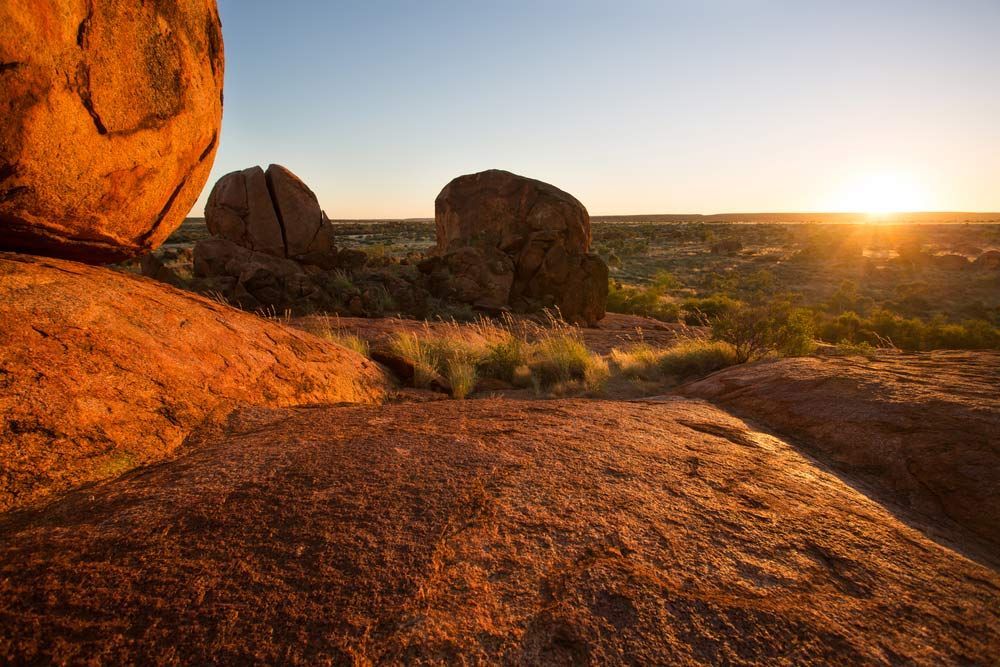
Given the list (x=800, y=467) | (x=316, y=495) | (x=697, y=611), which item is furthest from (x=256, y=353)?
(x=800, y=467)

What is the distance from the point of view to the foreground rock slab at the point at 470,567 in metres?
1.32

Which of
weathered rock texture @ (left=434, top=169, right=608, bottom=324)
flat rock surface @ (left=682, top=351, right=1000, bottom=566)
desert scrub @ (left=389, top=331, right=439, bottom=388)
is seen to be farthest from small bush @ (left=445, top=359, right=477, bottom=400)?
weathered rock texture @ (left=434, top=169, right=608, bottom=324)

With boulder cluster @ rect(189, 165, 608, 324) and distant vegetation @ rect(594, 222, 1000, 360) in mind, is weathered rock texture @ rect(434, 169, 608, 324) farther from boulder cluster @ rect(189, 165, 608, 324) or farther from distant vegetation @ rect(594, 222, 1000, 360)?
distant vegetation @ rect(594, 222, 1000, 360)

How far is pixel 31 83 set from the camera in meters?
2.60

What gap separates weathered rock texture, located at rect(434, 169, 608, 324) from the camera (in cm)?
1543

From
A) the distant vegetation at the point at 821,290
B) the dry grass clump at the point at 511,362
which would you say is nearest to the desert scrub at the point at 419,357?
the dry grass clump at the point at 511,362

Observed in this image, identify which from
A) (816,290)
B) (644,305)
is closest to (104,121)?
(644,305)

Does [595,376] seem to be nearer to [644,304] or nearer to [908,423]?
[908,423]

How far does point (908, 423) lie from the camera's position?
3.28m

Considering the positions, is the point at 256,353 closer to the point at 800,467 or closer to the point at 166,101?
the point at 166,101

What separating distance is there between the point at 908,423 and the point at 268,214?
1512cm

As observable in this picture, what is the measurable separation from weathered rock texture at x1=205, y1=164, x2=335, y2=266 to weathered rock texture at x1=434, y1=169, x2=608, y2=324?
4261 mm

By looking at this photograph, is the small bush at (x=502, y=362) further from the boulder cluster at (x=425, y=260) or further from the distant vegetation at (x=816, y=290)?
the boulder cluster at (x=425, y=260)

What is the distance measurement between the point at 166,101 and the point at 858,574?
4708mm
